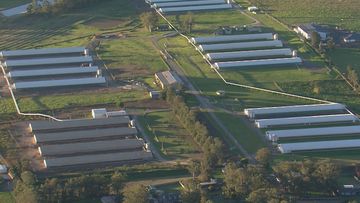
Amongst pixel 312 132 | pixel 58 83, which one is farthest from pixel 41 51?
→ pixel 312 132

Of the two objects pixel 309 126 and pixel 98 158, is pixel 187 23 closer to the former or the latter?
pixel 309 126

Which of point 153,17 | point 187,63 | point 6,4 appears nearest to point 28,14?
point 6,4

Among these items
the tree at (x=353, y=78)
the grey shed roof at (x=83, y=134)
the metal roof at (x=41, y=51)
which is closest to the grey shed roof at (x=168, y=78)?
the grey shed roof at (x=83, y=134)

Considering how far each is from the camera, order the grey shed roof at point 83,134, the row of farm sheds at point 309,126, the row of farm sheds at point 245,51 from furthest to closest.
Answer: the row of farm sheds at point 245,51 < the row of farm sheds at point 309,126 < the grey shed roof at point 83,134

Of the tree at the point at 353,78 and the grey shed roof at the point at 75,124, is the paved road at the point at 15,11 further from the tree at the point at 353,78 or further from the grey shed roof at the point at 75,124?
the tree at the point at 353,78

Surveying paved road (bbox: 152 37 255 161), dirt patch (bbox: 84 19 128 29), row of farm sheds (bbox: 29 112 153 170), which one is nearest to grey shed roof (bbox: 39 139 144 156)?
row of farm sheds (bbox: 29 112 153 170)

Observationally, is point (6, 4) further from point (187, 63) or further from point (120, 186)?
point (120, 186)

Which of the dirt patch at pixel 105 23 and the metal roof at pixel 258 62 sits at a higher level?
the dirt patch at pixel 105 23
